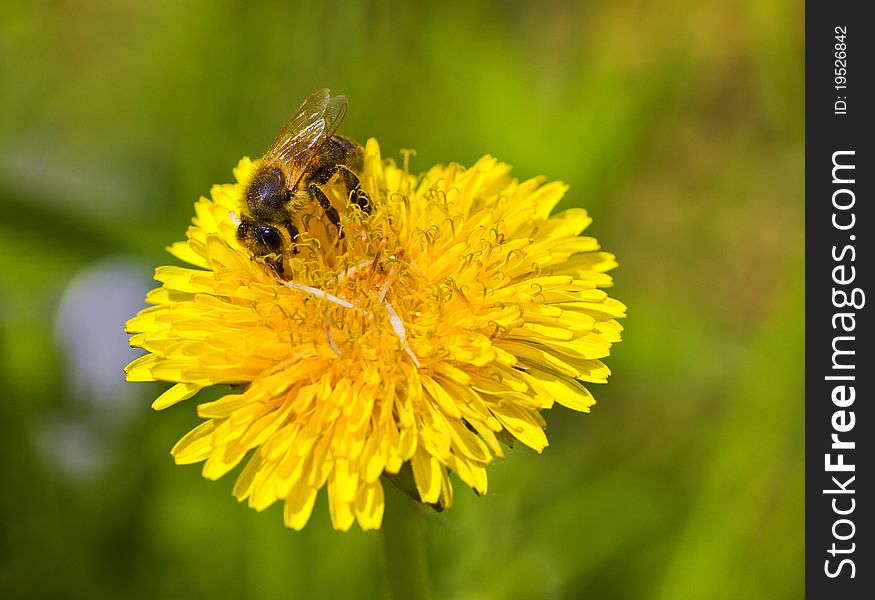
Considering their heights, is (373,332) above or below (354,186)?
below

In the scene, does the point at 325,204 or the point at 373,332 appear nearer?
the point at 373,332

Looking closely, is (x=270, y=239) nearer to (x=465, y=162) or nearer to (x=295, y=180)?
(x=295, y=180)

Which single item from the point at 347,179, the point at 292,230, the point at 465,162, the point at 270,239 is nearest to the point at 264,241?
the point at 270,239

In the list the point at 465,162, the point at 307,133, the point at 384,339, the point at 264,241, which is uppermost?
the point at 465,162

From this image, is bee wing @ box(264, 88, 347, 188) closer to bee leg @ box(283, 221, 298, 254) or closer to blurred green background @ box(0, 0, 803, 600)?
bee leg @ box(283, 221, 298, 254)

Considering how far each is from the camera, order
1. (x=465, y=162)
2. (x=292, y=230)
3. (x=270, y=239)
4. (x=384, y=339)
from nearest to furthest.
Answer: (x=384, y=339)
(x=270, y=239)
(x=292, y=230)
(x=465, y=162)

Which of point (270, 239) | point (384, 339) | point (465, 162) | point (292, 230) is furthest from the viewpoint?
point (465, 162)

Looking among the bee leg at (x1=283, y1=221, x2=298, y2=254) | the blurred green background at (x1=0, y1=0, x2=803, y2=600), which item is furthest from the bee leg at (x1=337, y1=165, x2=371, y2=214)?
the blurred green background at (x1=0, y1=0, x2=803, y2=600)

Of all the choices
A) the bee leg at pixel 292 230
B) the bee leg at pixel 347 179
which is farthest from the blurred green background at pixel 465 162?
the bee leg at pixel 347 179
